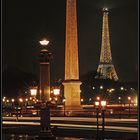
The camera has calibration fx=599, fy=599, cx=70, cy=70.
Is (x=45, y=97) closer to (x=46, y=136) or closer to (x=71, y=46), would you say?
(x=46, y=136)

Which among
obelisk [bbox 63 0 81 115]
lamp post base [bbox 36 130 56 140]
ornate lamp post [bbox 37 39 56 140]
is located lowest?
lamp post base [bbox 36 130 56 140]

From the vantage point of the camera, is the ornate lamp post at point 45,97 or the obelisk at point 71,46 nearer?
the ornate lamp post at point 45,97

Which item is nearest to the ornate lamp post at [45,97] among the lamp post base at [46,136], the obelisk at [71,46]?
the lamp post base at [46,136]

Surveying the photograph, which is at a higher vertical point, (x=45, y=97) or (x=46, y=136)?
(x=45, y=97)

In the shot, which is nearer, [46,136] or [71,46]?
[46,136]

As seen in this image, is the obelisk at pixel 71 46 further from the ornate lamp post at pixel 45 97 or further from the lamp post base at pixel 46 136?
the lamp post base at pixel 46 136

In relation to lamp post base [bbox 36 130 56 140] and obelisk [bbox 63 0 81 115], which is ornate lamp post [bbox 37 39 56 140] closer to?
lamp post base [bbox 36 130 56 140]

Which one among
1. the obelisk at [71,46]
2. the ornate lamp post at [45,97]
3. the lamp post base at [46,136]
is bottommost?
the lamp post base at [46,136]

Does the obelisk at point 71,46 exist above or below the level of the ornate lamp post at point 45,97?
above

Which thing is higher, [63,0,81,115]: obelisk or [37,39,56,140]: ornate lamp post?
[63,0,81,115]: obelisk

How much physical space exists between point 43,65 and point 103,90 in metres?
106

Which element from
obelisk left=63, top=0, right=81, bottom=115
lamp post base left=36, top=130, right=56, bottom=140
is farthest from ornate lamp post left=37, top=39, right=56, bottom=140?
obelisk left=63, top=0, right=81, bottom=115

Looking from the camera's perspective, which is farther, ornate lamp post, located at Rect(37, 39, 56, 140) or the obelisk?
the obelisk

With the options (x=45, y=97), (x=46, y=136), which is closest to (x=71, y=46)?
(x=45, y=97)
